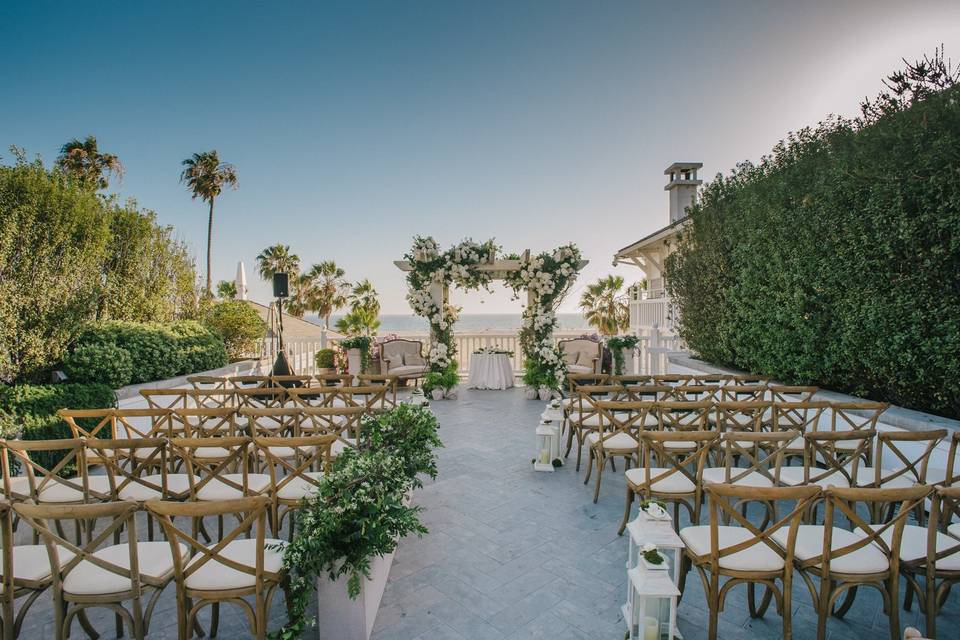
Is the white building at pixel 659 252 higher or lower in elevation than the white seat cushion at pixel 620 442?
higher

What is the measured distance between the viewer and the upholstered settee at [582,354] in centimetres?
889

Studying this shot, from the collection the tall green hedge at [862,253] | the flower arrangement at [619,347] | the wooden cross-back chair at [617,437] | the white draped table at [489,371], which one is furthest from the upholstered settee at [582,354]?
the wooden cross-back chair at [617,437]

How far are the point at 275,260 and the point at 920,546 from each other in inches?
937

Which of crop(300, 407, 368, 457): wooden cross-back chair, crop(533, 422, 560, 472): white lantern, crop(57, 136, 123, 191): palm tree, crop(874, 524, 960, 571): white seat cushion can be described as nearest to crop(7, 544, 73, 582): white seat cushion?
crop(300, 407, 368, 457): wooden cross-back chair

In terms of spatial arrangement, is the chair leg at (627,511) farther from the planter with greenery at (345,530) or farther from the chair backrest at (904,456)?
the planter with greenery at (345,530)

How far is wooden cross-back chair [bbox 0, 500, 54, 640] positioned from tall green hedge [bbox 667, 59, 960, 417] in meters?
5.34

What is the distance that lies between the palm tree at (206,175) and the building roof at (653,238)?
1665 centimetres

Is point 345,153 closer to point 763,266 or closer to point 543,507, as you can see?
point 763,266

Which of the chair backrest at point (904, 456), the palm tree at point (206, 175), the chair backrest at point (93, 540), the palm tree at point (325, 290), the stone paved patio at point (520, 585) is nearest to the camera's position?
the chair backrest at point (93, 540)

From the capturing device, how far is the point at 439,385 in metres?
8.52

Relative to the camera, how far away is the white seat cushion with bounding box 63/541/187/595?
1.85m

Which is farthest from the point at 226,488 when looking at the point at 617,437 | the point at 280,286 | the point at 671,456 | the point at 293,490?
A: the point at 280,286

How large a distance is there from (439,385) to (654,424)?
4.79m

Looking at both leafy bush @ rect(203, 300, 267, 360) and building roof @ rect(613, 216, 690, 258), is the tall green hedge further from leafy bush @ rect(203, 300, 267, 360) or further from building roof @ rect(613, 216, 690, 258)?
leafy bush @ rect(203, 300, 267, 360)
